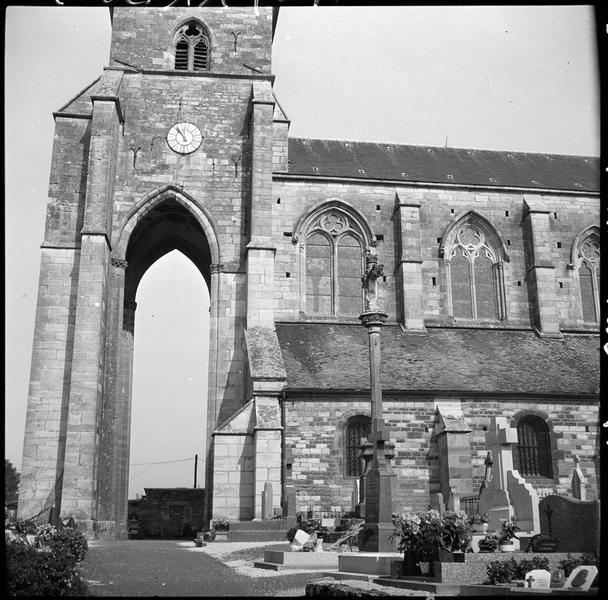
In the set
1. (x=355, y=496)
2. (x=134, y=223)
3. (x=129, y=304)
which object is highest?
(x=134, y=223)

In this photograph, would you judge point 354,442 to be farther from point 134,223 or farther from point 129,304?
point 129,304

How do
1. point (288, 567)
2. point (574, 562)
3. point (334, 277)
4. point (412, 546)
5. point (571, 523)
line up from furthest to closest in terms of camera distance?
point (334, 277)
point (288, 567)
point (571, 523)
point (412, 546)
point (574, 562)

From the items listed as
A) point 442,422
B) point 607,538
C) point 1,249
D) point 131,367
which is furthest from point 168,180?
point 607,538

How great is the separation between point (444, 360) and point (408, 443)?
11.4 feet

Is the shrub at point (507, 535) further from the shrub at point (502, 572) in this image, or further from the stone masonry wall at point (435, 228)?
the stone masonry wall at point (435, 228)

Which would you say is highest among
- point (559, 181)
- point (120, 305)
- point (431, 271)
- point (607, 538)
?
point (559, 181)

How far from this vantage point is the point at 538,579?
8117 millimetres

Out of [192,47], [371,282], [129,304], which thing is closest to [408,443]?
[371,282]

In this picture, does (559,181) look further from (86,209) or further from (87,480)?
(87,480)

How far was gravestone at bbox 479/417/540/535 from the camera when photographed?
1334 centimetres

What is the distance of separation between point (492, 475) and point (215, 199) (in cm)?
1385

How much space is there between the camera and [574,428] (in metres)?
21.9

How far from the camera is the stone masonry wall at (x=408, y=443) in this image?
20.4 m

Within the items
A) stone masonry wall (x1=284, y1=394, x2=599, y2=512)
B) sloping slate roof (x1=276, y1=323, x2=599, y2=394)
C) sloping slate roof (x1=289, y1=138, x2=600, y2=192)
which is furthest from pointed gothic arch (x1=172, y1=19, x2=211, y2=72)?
stone masonry wall (x1=284, y1=394, x2=599, y2=512)
